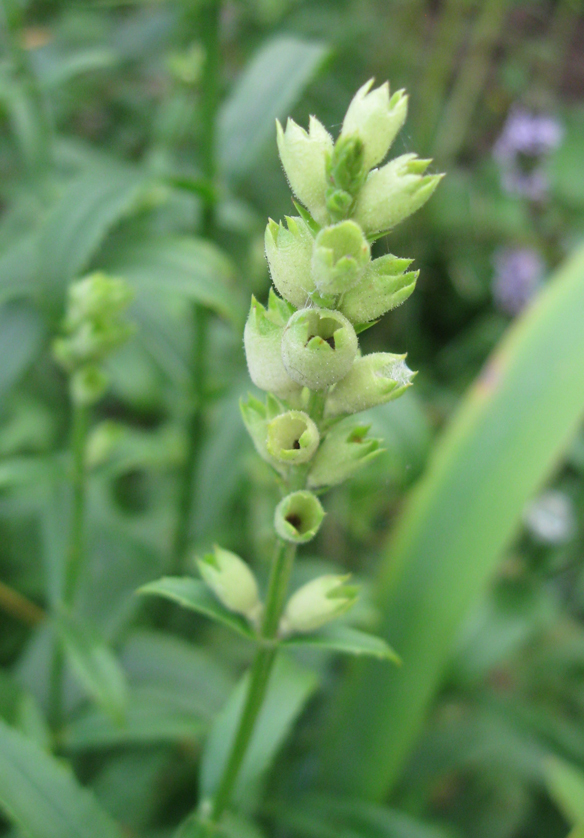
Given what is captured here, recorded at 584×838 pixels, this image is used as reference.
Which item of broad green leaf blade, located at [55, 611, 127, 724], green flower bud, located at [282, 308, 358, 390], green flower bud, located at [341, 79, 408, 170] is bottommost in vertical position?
broad green leaf blade, located at [55, 611, 127, 724]

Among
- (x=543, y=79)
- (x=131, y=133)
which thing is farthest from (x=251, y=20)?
(x=543, y=79)

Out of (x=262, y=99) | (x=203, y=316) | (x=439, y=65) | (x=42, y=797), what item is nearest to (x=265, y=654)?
(x=42, y=797)

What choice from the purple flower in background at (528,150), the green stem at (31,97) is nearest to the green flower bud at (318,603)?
the green stem at (31,97)

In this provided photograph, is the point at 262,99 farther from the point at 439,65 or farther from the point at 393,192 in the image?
the point at 439,65

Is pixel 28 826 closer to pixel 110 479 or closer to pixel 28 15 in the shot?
pixel 110 479

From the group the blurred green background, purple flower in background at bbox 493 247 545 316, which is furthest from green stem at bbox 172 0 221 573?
purple flower in background at bbox 493 247 545 316

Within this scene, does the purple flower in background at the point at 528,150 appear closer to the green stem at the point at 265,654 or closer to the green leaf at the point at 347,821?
the green leaf at the point at 347,821

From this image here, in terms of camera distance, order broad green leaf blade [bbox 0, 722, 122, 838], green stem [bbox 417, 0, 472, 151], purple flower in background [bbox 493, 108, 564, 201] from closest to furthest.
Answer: broad green leaf blade [bbox 0, 722, 122, 838], purple flower in background [bbox 493, 108, 564, 201], green stem [bbox 417, 0, 472, 151]

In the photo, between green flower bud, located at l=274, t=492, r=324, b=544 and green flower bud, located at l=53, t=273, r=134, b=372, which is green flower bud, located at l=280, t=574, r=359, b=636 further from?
green flower bud, located at l=53, t=273, r=134, b=372
